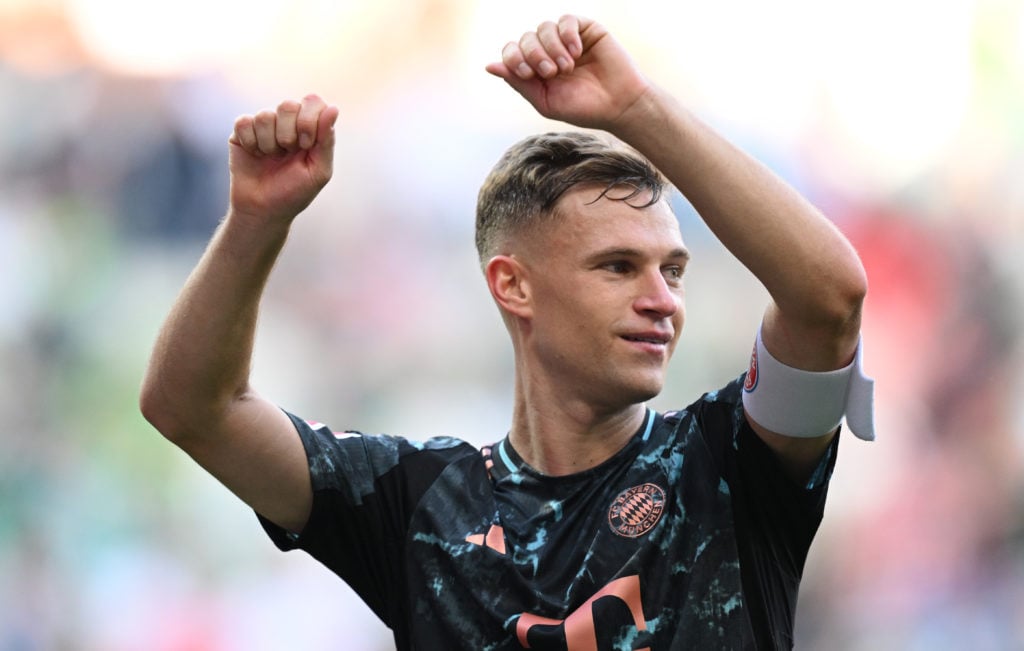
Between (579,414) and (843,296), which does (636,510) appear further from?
(843,296)

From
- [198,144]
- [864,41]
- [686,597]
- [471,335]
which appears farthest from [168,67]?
[686,597]

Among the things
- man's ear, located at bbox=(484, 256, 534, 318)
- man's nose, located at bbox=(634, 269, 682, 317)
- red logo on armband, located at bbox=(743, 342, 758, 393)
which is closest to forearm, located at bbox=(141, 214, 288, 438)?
man's ear, located at bbox=(484, 256, 534, 318)

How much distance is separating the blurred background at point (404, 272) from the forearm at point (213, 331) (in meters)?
2.87

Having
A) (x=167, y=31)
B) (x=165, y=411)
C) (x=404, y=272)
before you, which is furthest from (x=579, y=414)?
(x=167, y=31)

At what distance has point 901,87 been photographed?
6.10 meters

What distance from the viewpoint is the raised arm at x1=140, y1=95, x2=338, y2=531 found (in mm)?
2195

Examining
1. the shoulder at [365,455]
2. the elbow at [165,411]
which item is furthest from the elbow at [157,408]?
the shoulder at [365,455]

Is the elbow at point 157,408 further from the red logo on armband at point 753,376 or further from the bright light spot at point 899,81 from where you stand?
the bright light spot at point 899,81

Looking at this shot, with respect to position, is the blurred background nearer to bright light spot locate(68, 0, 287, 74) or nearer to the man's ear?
bright light spot locate(68, 0, 287, 74)

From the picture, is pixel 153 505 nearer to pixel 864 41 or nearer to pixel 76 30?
pixel 76 30

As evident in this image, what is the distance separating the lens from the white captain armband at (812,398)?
2119 mm

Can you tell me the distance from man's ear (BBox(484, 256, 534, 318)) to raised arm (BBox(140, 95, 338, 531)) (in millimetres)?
511

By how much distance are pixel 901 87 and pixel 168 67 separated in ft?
11.3

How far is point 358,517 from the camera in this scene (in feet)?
8.26
